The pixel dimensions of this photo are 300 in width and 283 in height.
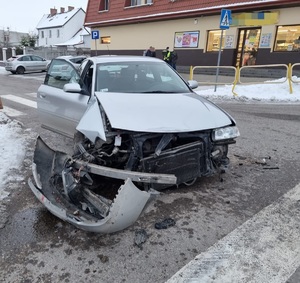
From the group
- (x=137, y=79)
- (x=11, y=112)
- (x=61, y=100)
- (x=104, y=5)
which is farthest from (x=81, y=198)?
(x=104, y=5)

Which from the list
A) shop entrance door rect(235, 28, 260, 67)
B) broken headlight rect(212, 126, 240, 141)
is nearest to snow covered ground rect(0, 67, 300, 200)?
broken headlight rect(212, 126, 240, 141)

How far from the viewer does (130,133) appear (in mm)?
3205

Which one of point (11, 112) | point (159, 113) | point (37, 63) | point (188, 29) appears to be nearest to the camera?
point (159, 113)

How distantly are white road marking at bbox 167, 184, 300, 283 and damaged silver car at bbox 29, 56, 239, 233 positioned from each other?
74 cm

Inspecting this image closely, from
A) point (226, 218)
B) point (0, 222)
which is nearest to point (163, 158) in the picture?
point (226, 218)

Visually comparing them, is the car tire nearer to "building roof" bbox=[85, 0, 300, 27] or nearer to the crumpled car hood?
"building roof" bbox=[85, 0, 300, 27]

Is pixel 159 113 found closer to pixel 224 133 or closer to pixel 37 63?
pixel 224 133

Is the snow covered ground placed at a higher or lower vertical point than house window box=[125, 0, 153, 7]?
lower

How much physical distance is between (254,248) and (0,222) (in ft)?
8.56

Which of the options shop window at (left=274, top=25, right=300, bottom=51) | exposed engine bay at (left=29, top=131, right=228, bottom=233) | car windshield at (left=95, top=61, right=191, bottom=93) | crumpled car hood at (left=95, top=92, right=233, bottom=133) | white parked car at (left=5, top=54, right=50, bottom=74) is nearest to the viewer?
exposed engine bay at (left=29, top=131, right=228, bottom=233)

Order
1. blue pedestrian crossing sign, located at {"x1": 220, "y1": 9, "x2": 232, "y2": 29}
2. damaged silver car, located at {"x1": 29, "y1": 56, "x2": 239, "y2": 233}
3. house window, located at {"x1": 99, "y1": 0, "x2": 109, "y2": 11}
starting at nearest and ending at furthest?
damaged silver car, located at {"x1": 29, "y1": 56, "x2": 239, "y2": 233}
blue pedestrian crossing sign, located at {"x1": 220, "y1": 9, "x2": 232, "y2": 29}
house window, located at {"x1": 99, "y1": 0, "x2": 109, "y2": 11}

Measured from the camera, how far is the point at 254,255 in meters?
2.66

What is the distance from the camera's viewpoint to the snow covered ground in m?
4.48

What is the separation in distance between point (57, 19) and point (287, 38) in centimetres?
4740
